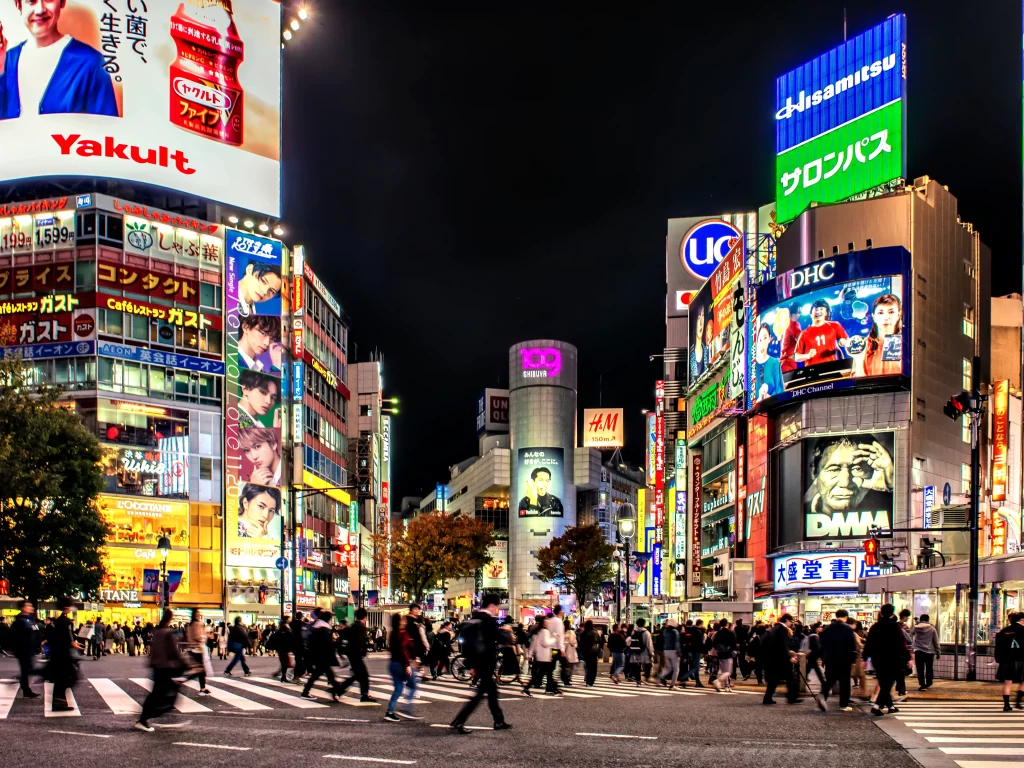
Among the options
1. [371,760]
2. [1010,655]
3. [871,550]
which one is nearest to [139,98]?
[871,550]

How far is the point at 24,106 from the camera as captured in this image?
7762cm

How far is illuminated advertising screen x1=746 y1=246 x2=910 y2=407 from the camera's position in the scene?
2552 inches

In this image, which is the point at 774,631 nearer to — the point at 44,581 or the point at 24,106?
the point at 44,581

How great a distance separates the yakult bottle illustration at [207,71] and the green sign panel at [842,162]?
35079 mm

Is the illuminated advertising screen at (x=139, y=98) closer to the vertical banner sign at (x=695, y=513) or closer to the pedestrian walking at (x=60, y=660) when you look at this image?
the vertical banner sign at (x=695, y=513)

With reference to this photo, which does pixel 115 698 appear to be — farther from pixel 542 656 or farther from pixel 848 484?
pixel 848 484

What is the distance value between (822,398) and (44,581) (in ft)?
136

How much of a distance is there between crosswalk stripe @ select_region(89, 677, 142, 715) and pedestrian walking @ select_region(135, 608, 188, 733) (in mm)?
3320

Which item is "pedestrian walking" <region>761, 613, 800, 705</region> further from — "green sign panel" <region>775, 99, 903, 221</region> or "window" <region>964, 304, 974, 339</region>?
"window" <region>964, 304, 974, 339</region>

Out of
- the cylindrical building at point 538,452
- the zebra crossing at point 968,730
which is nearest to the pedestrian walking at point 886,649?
the zebra crossing at point 968,730

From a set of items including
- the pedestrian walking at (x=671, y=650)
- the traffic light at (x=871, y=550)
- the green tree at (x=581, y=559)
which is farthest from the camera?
the green tree at (x=581, y=559)

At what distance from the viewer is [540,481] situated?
173 metres

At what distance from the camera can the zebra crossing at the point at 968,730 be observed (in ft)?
46.7

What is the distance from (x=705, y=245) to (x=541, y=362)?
228 feet
